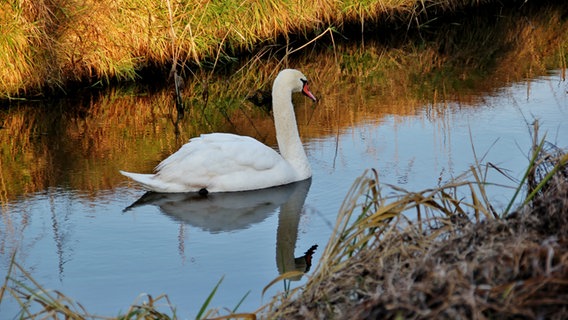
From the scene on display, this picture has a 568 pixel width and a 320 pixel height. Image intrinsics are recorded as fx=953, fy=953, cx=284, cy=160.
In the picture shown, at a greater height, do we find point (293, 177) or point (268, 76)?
point (268, 76)

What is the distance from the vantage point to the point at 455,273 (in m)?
3.19

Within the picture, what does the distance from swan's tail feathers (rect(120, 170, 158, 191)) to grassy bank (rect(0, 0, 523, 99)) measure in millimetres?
3756

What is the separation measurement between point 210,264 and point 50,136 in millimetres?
4557

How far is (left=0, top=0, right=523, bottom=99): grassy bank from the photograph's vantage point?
38.4ft

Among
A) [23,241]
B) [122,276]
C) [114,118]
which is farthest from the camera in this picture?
[114,118]

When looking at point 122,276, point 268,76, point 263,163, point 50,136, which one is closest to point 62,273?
point 122,276

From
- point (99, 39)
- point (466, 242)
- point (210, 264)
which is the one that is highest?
point (99, 39)

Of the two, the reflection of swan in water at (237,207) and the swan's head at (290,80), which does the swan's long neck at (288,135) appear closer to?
the swan's head at (290,80)

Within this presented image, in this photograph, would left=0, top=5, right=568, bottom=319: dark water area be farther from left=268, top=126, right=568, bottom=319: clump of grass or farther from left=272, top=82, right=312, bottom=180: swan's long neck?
left=268, top=126, right=568, bottom=319: clump of grass

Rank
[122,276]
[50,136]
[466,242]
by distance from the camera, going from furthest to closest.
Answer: [50,136] < [122,276] < [466,242]

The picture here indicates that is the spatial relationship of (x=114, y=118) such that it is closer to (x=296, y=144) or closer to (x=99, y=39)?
(x=99, y=39)

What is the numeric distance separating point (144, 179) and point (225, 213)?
82 centimetres

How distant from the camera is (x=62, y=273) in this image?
20.3ft

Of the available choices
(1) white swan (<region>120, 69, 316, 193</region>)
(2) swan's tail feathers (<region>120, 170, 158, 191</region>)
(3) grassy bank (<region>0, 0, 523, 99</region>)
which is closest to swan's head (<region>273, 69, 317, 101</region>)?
(1) white swan (<region>120, 69, 316, 193</region>)
